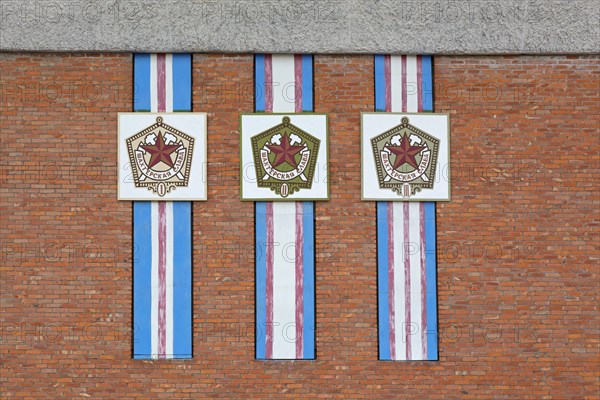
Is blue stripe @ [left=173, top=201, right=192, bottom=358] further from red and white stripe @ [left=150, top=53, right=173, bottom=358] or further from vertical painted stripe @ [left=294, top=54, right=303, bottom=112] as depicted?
vertical painted stripe @ [left=294, top=54, right=303, bottom=112]

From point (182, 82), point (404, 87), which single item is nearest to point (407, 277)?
point (404, 87)

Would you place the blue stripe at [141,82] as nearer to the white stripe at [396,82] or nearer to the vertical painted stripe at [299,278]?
the vertical painted stripe at [299,278]

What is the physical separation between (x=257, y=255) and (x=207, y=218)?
74cm

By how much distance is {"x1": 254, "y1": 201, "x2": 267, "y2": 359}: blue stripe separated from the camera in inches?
368

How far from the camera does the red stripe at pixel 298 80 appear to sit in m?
9.56

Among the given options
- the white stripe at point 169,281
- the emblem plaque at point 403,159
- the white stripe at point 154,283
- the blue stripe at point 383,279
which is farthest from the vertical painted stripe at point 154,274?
the blue stripe at point 383,279

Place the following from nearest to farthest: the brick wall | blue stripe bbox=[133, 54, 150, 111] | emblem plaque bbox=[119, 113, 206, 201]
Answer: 1. the brick wall
2. emblem plaque bbox=[119, 113, 206, 201]
3. blue stripe bbox=[133, 54, 150, 111]

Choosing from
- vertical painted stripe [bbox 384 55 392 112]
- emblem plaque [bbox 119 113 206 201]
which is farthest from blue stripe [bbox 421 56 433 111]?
emblem plaque [bbox 119 113 206 201]

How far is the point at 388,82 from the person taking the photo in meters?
9.62

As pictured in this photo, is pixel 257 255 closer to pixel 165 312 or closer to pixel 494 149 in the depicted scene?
pixel 165 312

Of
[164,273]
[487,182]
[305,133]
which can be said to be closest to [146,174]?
[164,273]

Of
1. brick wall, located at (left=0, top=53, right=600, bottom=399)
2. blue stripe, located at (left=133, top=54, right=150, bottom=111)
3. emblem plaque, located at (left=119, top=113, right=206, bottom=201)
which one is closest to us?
brick wall, located at (left=0, top=53, right=600, bottom=399)

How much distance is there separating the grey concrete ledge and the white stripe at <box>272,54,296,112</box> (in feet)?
0.48

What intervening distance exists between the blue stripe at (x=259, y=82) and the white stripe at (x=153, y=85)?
1.18 m
